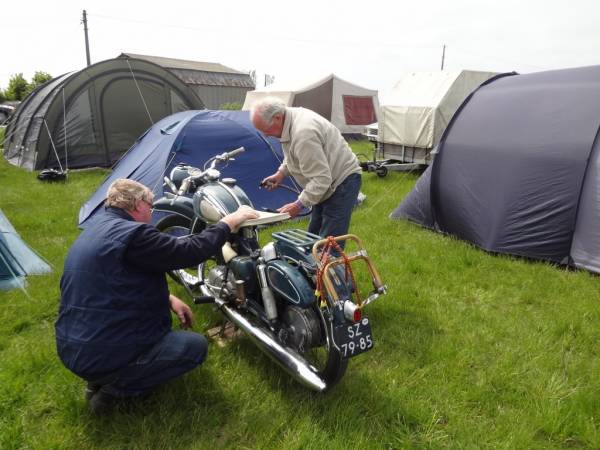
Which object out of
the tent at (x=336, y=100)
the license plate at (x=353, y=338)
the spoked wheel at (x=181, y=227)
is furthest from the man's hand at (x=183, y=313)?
the tent at (x=336, y=100)

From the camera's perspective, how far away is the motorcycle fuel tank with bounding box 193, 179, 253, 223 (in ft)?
10.2

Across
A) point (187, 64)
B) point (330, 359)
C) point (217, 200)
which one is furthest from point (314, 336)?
point (187, 64)

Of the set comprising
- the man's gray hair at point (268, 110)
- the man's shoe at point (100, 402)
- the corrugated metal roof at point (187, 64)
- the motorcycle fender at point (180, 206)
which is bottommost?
the man's shoe at point (100, 402)

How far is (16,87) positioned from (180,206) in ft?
126

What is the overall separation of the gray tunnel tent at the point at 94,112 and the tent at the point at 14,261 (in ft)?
19.0

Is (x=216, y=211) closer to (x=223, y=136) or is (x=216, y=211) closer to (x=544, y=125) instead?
(x=223, y=136)

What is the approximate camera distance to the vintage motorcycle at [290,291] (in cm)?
232

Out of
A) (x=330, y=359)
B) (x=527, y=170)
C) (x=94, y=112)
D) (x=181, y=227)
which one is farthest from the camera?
(x=94, y=112)

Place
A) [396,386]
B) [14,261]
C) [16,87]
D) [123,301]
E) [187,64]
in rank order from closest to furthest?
1. [123,301]
2. [396,386]
3. [14,261]
4. [16,87]
5. [187,64]

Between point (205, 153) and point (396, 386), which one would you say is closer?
point (396, 386)

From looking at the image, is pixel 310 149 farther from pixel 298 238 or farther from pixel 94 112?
pixel 94 112

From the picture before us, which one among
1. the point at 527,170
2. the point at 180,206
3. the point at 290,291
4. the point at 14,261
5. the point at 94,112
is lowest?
the point at 14,261

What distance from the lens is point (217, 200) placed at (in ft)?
10.4

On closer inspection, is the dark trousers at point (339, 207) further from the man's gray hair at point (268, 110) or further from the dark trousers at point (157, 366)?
the dark trousers at point (157, 366)
